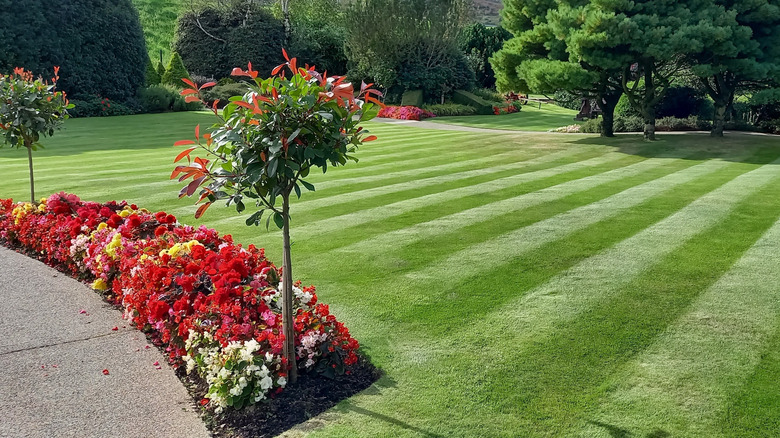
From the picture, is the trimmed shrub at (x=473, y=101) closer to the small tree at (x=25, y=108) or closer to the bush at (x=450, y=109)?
the bush at (x=450, y=109)

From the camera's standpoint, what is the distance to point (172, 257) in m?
6.61

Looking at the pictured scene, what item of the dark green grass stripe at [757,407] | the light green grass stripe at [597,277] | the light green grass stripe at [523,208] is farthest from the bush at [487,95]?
the dark green grass stripe at [757,407]

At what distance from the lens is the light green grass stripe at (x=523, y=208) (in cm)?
866

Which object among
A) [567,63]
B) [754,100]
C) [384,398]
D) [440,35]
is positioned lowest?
[384,398]

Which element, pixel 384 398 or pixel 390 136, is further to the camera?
pixel 390 136

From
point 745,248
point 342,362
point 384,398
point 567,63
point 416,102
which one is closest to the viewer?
point 384,398

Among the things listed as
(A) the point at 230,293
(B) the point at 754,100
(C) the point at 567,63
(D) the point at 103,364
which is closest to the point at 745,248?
Answer: (A) the point at 230,293

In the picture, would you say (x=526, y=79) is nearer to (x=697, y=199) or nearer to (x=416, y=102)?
(x=697, y=199)

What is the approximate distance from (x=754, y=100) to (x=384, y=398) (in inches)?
846

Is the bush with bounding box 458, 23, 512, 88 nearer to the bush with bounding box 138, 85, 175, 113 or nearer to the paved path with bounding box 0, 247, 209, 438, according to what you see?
the bush with bounding box 138, 85, 175, 113

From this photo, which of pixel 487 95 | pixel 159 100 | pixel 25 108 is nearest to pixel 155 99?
pixel 159 100

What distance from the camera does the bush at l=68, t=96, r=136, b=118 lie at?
32.8m

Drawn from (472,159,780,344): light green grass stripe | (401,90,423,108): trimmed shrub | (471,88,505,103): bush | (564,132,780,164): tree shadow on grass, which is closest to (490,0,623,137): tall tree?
(564,132,780,164): tree shadow on grass

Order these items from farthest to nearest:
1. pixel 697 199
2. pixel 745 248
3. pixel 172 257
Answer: pixel 697 199 → pixel 745 248 → pixel 172 257
